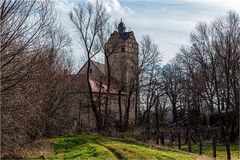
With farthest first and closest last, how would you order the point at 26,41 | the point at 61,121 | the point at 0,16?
the point at 61,121 < the point at 26,41 < the point at 0,16

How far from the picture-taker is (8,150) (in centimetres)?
1705

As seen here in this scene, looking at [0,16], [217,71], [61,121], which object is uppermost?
[217,71]

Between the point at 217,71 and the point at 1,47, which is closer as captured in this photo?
the point at 1,47

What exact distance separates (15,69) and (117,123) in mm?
35500

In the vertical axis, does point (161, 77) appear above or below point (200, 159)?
above

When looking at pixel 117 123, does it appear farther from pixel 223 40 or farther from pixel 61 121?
pixel 223 40

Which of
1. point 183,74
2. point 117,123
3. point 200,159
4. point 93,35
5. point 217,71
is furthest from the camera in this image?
point 183,74

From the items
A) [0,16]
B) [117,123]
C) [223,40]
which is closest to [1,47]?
[0,16]

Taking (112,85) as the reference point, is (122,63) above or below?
above

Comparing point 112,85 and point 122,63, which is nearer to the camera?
point 122,63

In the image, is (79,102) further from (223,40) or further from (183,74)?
(223,40)

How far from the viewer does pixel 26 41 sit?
12.5 m

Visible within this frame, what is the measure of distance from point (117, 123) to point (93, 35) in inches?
444

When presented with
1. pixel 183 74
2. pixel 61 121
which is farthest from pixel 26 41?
pixel 183 74
